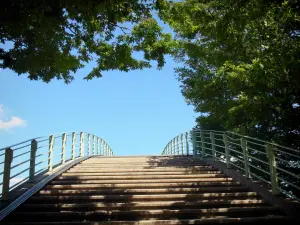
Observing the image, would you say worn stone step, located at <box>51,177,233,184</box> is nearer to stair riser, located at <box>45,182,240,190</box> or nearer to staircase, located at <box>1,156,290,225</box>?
staircase, located at <box>1,156,290,225</box>

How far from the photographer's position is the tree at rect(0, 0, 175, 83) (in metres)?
4.38

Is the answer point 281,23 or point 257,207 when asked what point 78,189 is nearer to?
point 257,207

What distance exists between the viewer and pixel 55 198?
5.91 meters

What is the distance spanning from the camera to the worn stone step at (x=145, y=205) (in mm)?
5461

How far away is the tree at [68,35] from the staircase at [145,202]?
2665mm

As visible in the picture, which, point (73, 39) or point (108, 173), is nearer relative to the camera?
point (73, 39)

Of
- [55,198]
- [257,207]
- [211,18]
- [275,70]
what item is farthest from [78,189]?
[275,70]

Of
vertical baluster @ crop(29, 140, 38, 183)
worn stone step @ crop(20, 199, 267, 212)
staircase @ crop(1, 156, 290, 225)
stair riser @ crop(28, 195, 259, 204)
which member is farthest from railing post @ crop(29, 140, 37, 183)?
worn stone step @ crop(20, 199, 267, 212)

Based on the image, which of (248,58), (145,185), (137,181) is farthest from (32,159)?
(248,58)

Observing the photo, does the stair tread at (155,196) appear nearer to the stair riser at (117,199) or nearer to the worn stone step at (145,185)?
the stair riser at (117,199)

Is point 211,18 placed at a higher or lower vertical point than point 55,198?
higher

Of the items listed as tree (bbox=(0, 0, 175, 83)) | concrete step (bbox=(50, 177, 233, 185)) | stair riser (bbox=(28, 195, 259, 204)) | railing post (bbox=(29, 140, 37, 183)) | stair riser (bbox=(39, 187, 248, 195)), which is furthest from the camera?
concrete step (bbox=(50, 177, 233, 185))

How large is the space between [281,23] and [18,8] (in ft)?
19.6

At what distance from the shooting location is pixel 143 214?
519 cm
